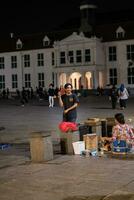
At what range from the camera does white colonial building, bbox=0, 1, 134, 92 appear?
2815 inches

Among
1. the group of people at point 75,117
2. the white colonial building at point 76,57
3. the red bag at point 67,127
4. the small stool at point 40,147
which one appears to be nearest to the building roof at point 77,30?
the white colonial building at point 76,57

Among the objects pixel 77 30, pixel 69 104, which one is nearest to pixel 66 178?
pixel 69 104

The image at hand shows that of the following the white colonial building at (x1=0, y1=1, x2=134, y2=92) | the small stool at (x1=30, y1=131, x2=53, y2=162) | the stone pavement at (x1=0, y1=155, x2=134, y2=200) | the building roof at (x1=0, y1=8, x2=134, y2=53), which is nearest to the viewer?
the stone pavement at (x1=0, y1=155, x2=134, y2=200)

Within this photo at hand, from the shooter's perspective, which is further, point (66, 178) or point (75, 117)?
point (75, 117)

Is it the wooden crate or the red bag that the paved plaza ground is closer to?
the wooden crate

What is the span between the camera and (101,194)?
807cm

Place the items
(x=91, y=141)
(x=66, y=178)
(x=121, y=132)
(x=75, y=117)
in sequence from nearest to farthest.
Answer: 1. (x=66, y=178)
2. (x=121, y=132)
3. (x=91, y=141)
4. (x=75, y=117)

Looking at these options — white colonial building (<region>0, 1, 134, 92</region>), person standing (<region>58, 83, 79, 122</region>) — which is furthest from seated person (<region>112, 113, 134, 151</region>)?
white colonial building (<region>0, 1, 134, 92</region>)

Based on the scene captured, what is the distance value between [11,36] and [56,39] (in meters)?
12.3

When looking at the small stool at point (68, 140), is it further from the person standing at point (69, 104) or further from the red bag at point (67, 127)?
the person standing at point (69, 104)

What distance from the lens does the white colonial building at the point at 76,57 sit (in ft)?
235

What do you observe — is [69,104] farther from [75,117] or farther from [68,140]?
[68,140]

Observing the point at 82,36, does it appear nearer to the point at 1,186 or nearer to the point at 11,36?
the point at 11,36

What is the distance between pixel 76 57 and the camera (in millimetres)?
73875
